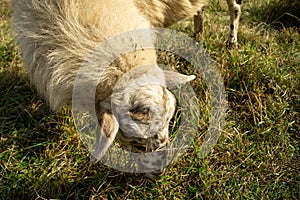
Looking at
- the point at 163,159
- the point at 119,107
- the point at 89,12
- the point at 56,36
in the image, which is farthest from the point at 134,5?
the point at 163,159

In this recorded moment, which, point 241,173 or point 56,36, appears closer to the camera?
point 56,36

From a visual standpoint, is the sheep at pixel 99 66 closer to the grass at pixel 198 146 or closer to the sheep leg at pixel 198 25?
the grass at pixel 198 146

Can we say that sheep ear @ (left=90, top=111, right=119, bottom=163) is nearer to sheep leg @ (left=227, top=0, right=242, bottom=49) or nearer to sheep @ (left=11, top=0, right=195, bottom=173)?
sheep @ (left=11, top=0, right=195, bottom=173)

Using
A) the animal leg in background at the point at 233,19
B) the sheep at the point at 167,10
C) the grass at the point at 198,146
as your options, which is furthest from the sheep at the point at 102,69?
the animal leg in background at the point at 233,19

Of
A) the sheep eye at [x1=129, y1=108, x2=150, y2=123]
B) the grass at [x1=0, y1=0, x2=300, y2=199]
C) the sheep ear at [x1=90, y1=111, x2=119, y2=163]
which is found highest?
the sheep eye at [x1=129, y1=108, x2=150, y2=123]

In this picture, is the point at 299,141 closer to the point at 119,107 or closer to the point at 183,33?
the point at 119,107

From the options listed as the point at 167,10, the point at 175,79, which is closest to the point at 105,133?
the point at 175,79

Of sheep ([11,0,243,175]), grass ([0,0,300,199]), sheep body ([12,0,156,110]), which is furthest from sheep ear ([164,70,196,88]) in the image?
grass ([0,0,300,199])

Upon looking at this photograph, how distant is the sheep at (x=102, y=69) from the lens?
2885 mm

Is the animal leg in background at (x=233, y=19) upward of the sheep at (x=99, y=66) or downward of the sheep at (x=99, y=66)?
downward

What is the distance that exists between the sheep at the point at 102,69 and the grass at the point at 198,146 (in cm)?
54

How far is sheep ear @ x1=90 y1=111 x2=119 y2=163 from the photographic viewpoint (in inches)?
107

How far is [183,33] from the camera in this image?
5125 millimetres

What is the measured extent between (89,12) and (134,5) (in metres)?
0.56
